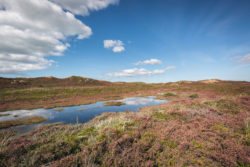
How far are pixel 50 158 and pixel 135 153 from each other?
135 inches

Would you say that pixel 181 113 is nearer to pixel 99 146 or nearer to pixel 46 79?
pixel 99 146

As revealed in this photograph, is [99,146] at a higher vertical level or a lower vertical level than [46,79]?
lower

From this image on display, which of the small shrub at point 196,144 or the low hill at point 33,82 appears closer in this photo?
the small shrub at point 196,144

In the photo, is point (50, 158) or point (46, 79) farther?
point (46, 79)

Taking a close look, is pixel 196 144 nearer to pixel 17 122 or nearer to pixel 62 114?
pixel 62 114

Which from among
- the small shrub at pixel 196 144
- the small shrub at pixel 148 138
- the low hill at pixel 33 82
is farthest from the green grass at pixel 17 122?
the low hill at pixel 33 82

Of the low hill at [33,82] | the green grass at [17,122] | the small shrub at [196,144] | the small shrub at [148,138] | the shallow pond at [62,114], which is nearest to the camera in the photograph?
the small shrub at [196,144]

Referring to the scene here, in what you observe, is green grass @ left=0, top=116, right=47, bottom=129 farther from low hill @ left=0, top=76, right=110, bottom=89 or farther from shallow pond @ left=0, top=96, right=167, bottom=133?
low hill @ left=0, top=76, right=110, bottom=89

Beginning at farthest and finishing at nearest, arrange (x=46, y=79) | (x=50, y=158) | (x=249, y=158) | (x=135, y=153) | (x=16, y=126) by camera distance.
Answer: (x=46, y=79), (x=16, y=126), (x=135, y=153), (x=50, y=158), (x=249, y=158)

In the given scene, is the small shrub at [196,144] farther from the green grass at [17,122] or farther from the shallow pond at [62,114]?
the green grass at [17,122]

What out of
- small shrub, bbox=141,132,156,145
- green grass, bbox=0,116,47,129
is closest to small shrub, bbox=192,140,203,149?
small shrub, bbox=141,132,156,145

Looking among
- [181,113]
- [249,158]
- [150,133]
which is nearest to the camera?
[249,158]

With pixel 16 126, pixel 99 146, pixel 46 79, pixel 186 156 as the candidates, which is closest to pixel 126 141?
pixel 99 146

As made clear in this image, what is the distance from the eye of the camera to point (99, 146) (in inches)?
195
